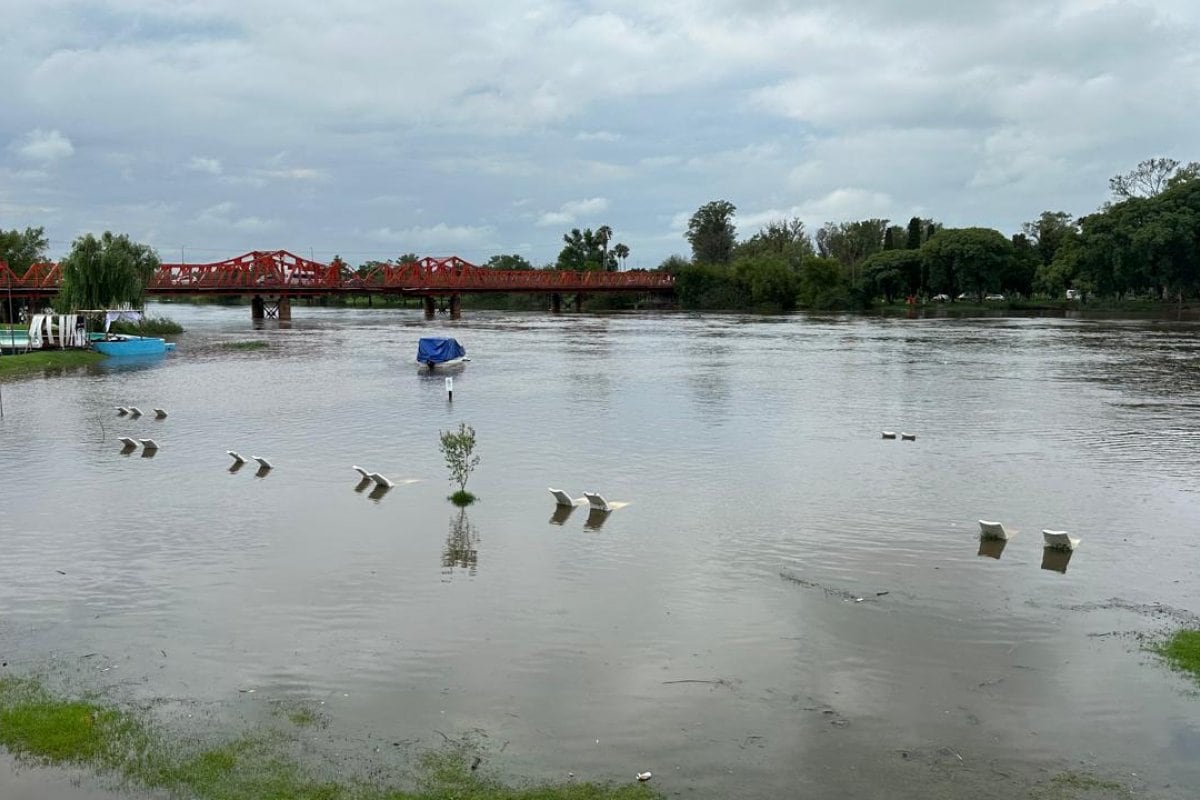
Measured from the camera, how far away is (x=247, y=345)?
253 ft

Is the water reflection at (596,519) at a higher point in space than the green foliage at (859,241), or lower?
lower

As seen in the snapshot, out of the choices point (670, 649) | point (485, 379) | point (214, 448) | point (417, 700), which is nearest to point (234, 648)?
point (417, 700)

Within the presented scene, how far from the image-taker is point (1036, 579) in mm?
14562

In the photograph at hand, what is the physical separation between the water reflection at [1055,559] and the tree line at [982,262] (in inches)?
4026

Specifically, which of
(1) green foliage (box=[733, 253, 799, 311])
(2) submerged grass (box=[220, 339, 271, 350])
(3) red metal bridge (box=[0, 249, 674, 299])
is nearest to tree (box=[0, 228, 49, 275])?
(3) red metal bridge (box=[0, 249, 674, 299])

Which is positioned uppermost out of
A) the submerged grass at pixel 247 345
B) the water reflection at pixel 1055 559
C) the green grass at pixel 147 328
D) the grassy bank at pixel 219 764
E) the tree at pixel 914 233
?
the tree at pixel 914 233

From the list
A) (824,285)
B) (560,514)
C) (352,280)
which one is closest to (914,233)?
(824,285)

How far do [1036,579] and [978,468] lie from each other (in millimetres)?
9424

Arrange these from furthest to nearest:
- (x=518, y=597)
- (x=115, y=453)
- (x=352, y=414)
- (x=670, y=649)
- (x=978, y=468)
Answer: (x=352, y=414)
(x=115, y=453)
(x=978, y=468)
(x=518, y=597)
(x=670, y=649)

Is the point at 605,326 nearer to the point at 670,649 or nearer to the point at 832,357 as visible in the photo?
the point at 832,357

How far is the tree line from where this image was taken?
108m

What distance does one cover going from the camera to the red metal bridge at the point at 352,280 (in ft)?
409

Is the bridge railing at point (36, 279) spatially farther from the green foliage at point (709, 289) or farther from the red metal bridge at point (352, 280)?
the green foliage at point (709, 289)

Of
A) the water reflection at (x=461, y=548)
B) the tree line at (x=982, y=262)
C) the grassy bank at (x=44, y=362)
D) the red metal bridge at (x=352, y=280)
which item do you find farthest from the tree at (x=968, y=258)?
the water reflection at (x=461, y=548)
